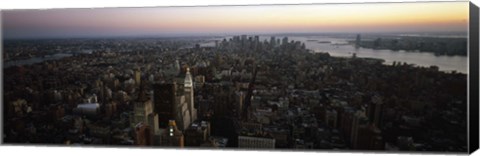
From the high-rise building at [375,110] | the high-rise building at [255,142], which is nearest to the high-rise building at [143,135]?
the high-rise building at [255,142]

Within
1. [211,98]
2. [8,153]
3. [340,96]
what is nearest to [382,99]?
[340,96]

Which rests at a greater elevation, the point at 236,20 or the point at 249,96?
the point at 236,20

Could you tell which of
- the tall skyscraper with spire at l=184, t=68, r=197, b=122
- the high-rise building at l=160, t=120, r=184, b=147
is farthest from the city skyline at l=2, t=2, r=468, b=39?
the high-rise building at l=160, t=120, r=184, b=147

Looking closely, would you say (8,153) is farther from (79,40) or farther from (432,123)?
(432,123)

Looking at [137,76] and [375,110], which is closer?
[375,110]

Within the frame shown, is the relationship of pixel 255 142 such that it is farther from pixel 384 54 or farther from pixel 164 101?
pixel 384 54

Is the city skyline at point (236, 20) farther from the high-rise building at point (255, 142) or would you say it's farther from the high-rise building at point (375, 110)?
the high-rise building at point (255, 142)

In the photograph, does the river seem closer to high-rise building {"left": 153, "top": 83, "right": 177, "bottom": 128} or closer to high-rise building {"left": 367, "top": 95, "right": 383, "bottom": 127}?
high-rise building {"left": 367, "top": 95, "right": 383, "bottom": 127}

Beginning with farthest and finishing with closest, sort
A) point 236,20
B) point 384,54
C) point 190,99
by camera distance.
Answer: point 190,99 < point 236,20 < point 384,54

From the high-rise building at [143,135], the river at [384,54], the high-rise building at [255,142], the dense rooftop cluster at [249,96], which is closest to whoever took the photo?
Result: the river at [384,54]

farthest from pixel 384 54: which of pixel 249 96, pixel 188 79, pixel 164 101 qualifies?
pixel 164 101
